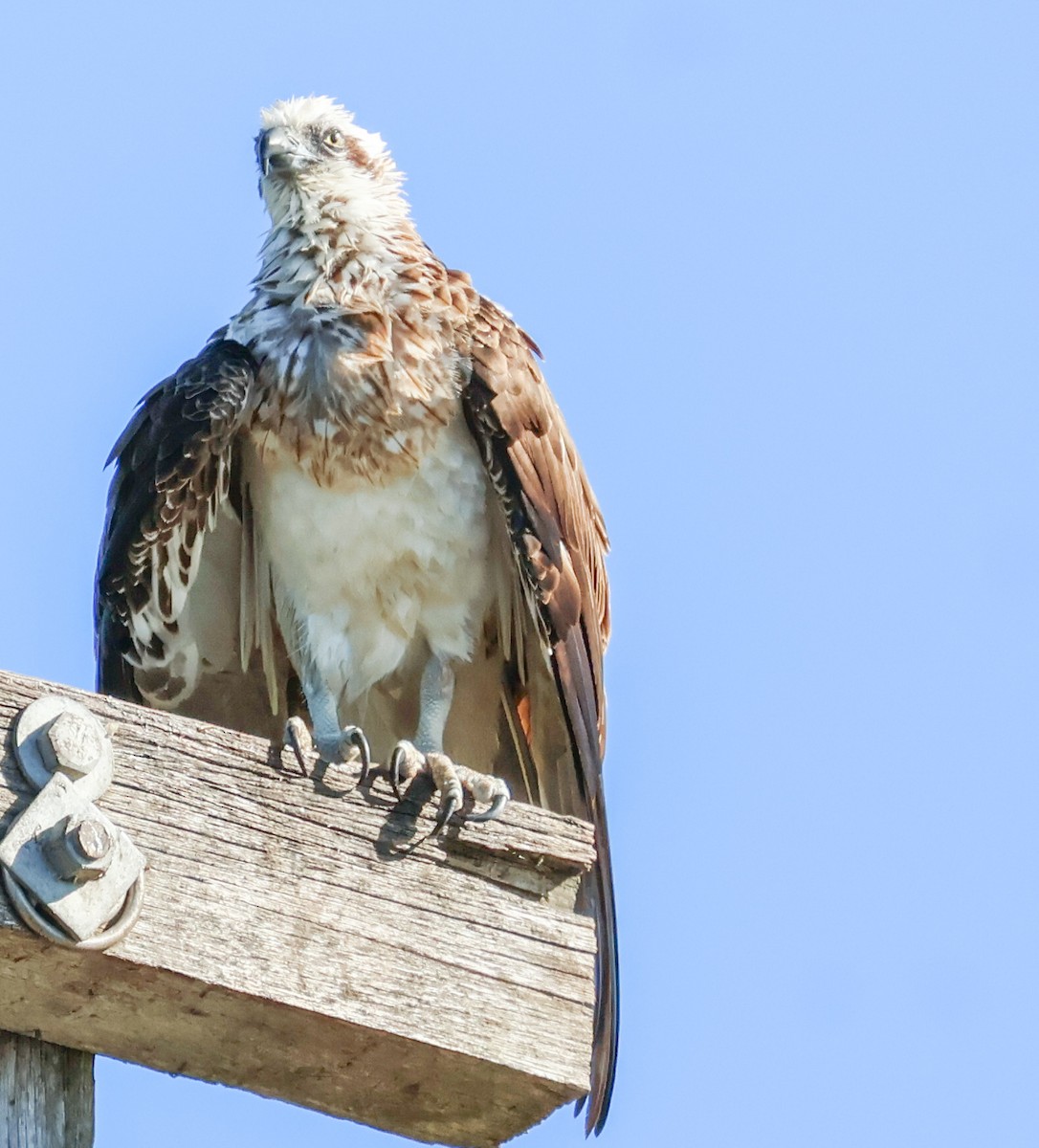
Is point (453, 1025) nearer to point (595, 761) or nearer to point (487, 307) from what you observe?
point (595, 761)

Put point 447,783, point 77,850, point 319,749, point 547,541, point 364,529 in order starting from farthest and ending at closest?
1. point 364,529
2. point 547,541
3. point 319,749
4. point 447,783
5. point 77,850

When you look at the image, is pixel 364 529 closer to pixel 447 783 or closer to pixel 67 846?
pixel 447 783

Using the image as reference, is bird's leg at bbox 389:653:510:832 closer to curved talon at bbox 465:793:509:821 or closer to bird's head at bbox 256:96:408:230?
curved talon at bbox 465:793:509:821

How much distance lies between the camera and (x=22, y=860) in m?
2.45

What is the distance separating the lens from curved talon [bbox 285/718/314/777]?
2.80 meters

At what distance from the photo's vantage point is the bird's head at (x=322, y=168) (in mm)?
5480

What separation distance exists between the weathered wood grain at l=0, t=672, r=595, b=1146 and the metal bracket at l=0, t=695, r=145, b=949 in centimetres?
3

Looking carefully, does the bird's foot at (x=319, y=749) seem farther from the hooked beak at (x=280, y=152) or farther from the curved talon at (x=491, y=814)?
the hooked beak at (x=280, y=152)

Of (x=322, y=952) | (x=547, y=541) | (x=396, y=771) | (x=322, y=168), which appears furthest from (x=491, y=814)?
(x=322, y=168)

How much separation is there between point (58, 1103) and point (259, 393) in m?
2.73

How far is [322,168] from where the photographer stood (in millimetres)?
5570

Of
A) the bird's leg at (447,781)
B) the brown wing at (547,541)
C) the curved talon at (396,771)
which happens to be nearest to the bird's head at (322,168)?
the brown wing at (547,541)

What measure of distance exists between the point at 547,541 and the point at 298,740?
1.94 meters

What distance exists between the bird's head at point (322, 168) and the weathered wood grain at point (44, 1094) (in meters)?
3.19
